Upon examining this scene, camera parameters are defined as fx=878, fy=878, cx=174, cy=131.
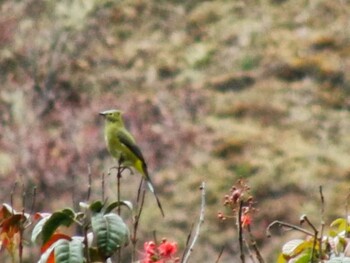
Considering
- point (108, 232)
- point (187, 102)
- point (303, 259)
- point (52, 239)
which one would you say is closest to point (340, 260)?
point (303, 259)

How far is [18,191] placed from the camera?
7.75m

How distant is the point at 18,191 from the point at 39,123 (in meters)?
0.68

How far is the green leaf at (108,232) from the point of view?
1216 millimetres

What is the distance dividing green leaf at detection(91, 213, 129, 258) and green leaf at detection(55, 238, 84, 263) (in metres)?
0.03

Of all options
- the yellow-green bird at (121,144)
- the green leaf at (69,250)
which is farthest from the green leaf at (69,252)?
the yellow-green bird at (121,144)

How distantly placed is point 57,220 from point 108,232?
0.24 ft

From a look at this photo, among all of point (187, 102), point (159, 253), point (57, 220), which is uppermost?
point (57, 220)

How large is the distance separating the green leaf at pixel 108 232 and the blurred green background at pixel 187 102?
5.61 m

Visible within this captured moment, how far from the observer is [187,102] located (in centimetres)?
951

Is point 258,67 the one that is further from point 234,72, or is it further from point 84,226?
point 84,226

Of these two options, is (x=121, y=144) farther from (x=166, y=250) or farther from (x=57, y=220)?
(x=57, y=220)

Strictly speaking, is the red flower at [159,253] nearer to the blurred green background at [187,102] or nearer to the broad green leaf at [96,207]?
the broad green leaf at [96,207]

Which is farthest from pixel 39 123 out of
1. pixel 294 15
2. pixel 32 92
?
pixel 294 15

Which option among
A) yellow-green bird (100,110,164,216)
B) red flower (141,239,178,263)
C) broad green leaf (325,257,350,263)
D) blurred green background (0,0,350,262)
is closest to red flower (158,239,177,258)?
red flower (141,239,178,263)
